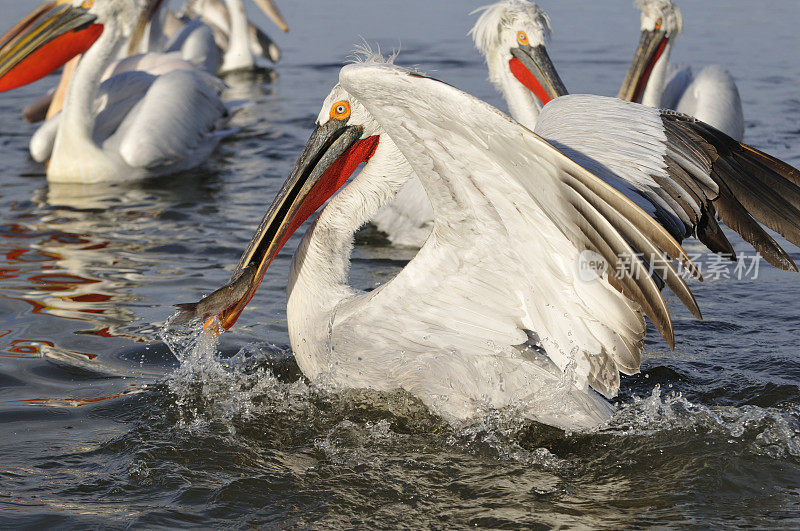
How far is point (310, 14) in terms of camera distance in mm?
14680

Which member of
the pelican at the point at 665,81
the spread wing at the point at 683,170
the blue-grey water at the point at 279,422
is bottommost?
the blue-grey water at the point at 279,422

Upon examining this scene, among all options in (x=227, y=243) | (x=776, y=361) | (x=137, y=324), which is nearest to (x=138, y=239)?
(x=227, y=243)

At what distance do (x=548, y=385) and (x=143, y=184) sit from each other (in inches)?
191

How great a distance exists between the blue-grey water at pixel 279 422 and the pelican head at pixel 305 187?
47cm

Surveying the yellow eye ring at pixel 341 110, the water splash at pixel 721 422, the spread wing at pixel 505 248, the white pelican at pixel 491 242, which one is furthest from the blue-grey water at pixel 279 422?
the yellow eye ring at pixel 341 110

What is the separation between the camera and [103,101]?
26.3 ft

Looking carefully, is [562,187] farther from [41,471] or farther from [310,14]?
[310,14]

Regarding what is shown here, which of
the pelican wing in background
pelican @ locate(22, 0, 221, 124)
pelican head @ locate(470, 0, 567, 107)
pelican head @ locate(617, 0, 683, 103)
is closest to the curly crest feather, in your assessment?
pelican head @ locate(470, 0, 567, 107)

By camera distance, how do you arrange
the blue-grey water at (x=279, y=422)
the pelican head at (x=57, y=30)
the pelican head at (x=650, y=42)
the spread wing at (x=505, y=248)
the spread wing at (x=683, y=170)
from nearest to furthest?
the spread wing at (x=505, y=248), the blue-grey water at (x=279, y=422), the spread wing at (x=683, y=170), the pelican head at (x=650, y=42), the pelican head at (x=57, y=30)

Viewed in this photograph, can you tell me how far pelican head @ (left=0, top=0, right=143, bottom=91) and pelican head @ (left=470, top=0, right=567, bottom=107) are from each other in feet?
9.78

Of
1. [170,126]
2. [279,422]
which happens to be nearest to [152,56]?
[170,126]

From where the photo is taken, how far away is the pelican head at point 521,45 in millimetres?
6625

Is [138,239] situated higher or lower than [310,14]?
lower

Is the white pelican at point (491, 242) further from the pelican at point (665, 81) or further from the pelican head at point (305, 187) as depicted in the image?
the pelican at point (665, 81)
